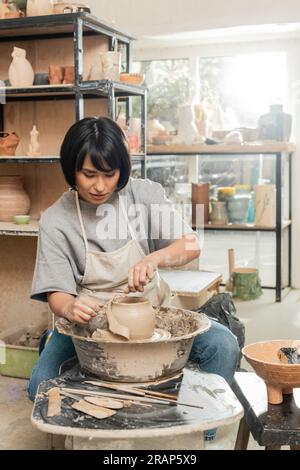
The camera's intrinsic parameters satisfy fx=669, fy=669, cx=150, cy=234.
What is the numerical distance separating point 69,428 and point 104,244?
2.93 ft

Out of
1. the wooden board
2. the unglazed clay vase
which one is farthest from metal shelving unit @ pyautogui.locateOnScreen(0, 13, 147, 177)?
the unglazed clay vase

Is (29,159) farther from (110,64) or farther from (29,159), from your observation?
(110,64)

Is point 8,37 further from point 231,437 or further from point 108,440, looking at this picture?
point 108,440

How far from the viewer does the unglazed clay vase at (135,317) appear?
1.90m

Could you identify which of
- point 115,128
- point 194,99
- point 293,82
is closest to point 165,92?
point 194,99

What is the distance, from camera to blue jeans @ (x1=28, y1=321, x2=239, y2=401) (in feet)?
7.34

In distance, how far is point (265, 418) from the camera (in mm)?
1814

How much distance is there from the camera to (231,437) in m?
2.60

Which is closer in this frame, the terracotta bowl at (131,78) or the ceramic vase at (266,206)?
the terracotta bowl at (131,78)

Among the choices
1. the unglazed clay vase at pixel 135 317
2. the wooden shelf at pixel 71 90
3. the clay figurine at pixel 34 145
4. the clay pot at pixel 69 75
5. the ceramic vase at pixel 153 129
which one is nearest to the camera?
the unglazed clay vase at pixel 135 317

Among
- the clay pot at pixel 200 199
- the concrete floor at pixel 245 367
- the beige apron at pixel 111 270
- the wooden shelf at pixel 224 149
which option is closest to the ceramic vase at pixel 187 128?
the wooden shelf at pixel 224 149

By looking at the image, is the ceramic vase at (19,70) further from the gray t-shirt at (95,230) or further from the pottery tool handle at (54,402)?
the pottery tool handle at (54,402)

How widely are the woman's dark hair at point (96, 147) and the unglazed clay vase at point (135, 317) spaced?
501mm

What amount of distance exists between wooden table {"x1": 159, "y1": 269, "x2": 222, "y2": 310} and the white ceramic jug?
5.14 feet
